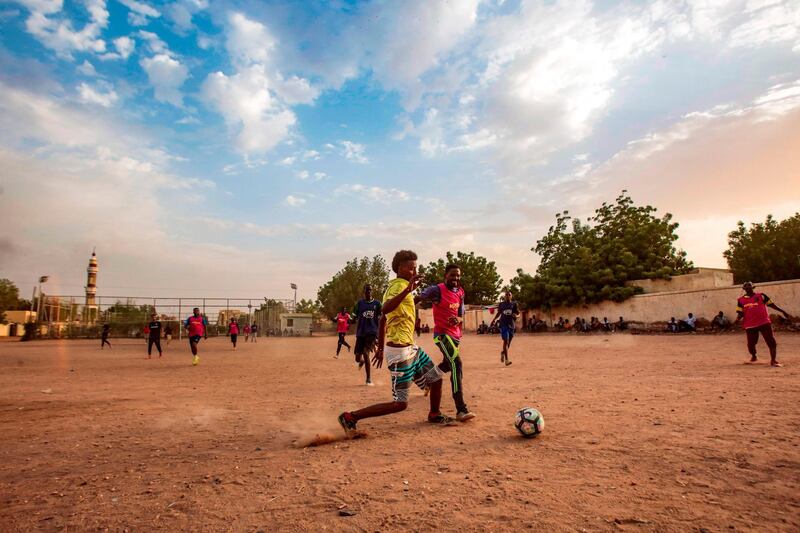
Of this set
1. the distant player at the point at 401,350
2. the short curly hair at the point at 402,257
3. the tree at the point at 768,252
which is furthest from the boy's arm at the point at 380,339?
the tree at the point at 768,252

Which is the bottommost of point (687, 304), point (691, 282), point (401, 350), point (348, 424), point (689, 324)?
point (348, 424)

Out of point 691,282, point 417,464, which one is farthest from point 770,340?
point 691,282

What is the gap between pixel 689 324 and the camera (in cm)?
2566

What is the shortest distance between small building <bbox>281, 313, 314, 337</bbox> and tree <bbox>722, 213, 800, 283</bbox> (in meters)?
40.8

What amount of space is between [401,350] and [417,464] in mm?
1395

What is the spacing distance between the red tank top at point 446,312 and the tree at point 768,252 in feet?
139

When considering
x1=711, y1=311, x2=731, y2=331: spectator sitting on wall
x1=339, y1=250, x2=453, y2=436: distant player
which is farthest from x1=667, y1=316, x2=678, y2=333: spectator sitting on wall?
x1=339, y1=250, x2=453, y2=436: distant player

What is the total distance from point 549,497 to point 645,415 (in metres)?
2.98

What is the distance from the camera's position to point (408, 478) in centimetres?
372

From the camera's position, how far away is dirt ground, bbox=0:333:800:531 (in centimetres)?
298

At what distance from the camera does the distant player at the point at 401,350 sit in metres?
5.12

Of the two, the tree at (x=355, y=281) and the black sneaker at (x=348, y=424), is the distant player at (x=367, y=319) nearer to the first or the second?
the black sneaker at (x=348, y=424)

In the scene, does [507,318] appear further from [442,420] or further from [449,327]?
[442,420]

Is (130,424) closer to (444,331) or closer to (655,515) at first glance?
(444,331)
